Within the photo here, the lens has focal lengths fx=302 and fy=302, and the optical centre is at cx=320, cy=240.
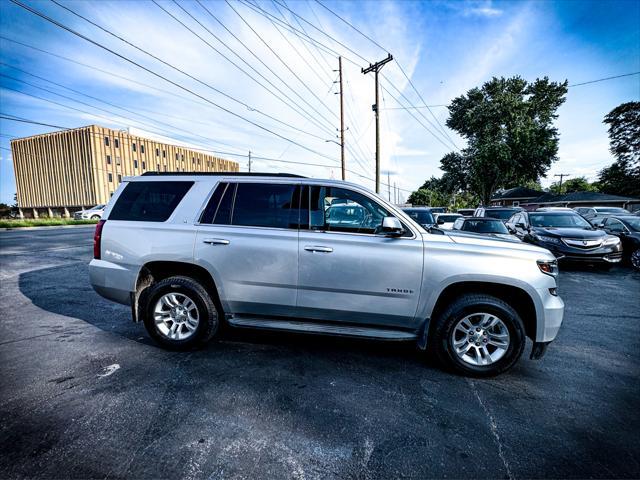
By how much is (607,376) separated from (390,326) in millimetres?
2286

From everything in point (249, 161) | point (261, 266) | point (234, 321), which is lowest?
point (234, 321)

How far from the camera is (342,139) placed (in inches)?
870

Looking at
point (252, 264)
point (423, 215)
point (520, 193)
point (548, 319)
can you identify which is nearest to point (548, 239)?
point (423, 215)

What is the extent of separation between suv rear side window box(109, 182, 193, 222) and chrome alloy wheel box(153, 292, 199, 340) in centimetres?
96

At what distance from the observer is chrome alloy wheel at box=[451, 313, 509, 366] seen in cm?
303

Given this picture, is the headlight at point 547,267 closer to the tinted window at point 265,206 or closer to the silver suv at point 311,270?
the silver suv at point 311,270

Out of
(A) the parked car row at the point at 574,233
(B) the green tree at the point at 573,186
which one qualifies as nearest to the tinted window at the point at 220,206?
(A) the parked car row at the point at 574,233

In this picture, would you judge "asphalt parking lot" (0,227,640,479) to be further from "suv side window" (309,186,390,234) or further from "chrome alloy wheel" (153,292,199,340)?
"suv side window" (309,186,390,234)

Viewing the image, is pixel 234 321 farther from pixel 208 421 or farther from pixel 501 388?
pixel 501 388

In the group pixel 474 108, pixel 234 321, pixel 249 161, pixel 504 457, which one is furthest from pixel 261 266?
pixel 249 161

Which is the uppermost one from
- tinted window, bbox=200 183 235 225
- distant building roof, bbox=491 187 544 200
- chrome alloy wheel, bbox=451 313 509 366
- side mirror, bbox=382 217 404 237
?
distant building roof, bbox=491 187 544 200

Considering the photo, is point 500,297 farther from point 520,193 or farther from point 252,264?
point 520,193

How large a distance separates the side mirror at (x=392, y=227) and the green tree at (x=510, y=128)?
31.6 meters

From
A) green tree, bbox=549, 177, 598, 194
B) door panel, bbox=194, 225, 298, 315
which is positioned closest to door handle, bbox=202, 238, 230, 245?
door panel, bbox=194, 225, 298, 315
